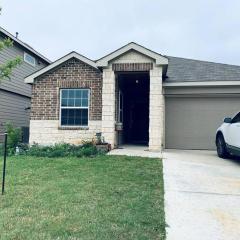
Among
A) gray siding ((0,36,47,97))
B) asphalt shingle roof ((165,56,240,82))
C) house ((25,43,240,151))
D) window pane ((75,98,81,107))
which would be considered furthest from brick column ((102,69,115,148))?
gray siding ((0,36,47,97))

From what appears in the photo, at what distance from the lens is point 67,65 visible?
46.1 feet

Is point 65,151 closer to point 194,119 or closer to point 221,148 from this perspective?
point 221,148

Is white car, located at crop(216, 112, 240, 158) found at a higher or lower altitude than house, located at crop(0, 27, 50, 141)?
lower

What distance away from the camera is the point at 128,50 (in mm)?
12758

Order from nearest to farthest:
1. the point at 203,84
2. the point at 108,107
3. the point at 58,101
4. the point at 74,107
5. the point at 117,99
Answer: the point at 108,107
the point at 74,107
the point at 58,101
the point at 203,84
the point at 117,99

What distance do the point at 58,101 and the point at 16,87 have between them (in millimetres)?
5863

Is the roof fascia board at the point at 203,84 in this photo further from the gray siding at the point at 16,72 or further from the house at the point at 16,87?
the gray siding at the point at 16,72

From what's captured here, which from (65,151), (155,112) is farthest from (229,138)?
(65,151)

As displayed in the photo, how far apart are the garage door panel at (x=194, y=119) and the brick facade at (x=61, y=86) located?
3.27 meters

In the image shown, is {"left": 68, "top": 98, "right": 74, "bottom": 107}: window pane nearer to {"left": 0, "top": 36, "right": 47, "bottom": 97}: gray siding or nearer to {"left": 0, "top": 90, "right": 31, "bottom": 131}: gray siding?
{"left": 0, "top": 90, "right": 31, "bottom": 131}: gray siding

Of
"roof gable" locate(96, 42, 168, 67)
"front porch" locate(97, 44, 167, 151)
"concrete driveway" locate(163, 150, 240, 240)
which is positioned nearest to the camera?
"concrete driveway" locate(163, 150, 240, 240)

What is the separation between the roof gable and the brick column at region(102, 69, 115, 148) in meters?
0.40

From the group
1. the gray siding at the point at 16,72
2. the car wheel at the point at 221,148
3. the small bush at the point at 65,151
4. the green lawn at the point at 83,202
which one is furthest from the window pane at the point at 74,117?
the car wheel at the point at 221,148

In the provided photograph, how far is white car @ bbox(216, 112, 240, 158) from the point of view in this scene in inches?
397
